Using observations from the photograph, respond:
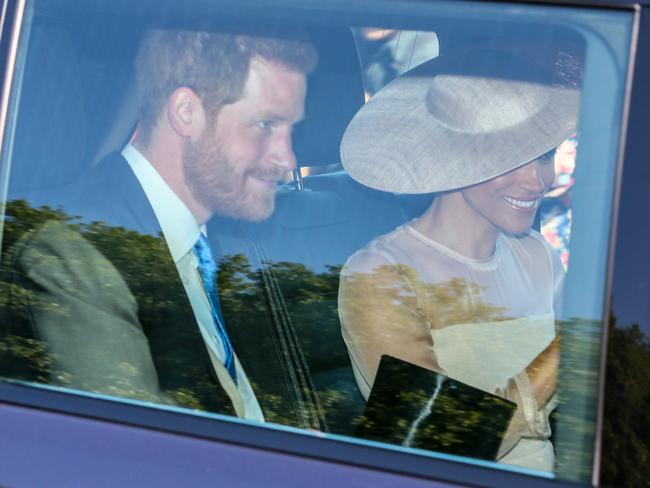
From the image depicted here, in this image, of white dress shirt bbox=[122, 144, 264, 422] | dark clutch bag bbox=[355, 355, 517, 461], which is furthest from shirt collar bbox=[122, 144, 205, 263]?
dark clutch bag bbox=[355, 355, 517, 461]

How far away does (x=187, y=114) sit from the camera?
73.0 inches

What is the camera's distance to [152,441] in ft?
5.31

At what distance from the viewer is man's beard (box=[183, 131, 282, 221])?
1.83m

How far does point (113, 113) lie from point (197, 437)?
64cm

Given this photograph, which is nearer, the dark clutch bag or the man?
the dark clutch bag

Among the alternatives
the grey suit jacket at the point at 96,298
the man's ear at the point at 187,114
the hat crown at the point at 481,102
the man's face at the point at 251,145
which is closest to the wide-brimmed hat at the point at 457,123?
the hat crown at the point at 481,102

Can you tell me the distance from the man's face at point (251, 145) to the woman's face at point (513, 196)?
0.34m

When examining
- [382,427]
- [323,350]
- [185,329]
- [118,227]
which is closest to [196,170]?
[118,227]

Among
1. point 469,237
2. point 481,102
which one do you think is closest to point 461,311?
point 469,237

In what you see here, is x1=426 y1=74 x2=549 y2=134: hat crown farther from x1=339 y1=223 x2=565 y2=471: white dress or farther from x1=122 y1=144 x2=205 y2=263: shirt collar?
x1=122 y1=144 x2=205 y2=263: shirt collar

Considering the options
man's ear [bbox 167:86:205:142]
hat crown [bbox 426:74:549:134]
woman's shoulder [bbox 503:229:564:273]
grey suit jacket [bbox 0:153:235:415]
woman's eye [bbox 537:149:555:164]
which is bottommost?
grey suit jacket [bbox 0:153:235:415]

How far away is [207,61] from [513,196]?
60 centimetres

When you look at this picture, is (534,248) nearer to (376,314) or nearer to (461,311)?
(461,311)

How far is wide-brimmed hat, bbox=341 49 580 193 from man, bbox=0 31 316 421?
0.50 feet
